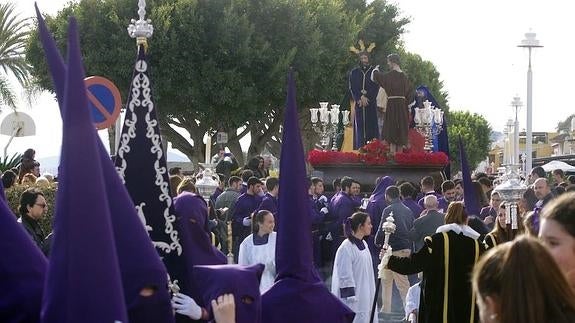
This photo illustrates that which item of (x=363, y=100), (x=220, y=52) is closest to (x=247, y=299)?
(x=363, y=100)

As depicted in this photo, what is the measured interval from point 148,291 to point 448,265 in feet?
14.8

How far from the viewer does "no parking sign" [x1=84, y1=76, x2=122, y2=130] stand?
919 cm

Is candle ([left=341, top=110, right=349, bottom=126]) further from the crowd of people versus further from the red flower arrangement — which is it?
the crowd of people

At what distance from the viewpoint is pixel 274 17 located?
38.3 metres

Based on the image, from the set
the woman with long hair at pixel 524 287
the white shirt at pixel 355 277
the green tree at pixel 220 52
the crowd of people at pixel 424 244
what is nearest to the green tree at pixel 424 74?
the green tree at pixel 220 52

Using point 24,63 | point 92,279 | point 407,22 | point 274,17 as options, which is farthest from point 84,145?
point 407,22

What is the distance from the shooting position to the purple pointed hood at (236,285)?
5.41m

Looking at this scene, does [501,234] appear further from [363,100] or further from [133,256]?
[363,100]

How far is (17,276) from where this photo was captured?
403 centimetres

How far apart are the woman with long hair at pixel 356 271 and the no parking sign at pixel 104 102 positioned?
2.80 metres

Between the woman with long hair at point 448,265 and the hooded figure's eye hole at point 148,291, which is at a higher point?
the hooded figure's eye hole at point 148,291

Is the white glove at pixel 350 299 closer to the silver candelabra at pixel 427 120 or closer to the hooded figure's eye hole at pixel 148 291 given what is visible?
the hooded figure's eye hole at pixel 148 291

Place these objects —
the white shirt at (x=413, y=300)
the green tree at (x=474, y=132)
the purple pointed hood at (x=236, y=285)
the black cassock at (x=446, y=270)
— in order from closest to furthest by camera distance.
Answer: the purple pointed hood at (x=236, y=285), the black cassock at (x=446, y=270), the white shirt at (x=413, y=300), the green tree at (x=474, y=132)

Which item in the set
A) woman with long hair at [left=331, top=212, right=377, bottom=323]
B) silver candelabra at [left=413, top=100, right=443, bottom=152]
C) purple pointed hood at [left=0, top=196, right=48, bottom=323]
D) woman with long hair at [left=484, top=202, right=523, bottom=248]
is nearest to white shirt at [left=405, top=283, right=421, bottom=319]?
woman with long hair at [left=331, top=212, right=377, bottom=323]
